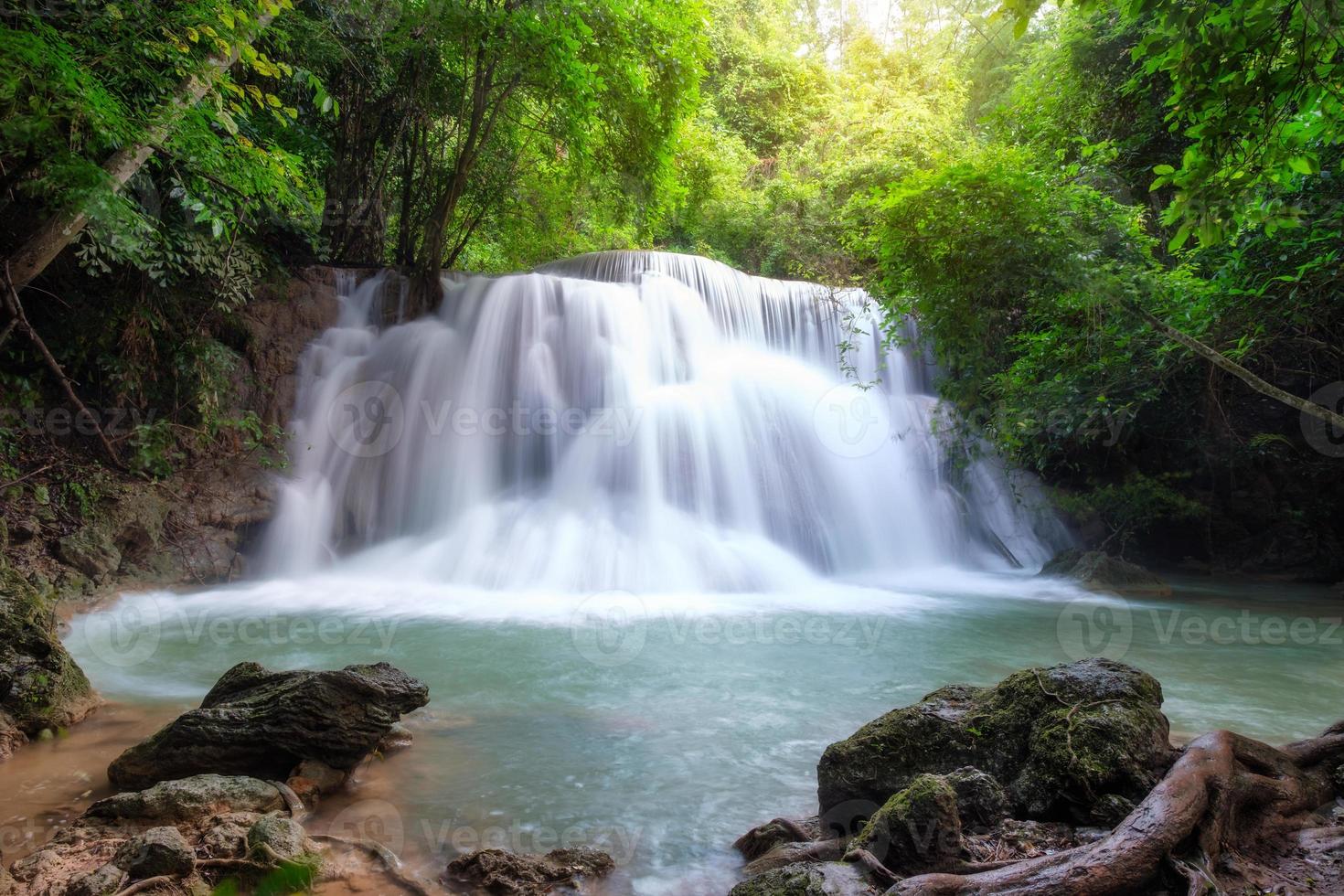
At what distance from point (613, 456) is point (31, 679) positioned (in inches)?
308

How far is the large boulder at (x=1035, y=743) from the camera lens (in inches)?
101

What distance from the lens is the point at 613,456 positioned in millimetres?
11258

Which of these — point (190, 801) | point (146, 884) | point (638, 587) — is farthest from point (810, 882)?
point (638, 587)

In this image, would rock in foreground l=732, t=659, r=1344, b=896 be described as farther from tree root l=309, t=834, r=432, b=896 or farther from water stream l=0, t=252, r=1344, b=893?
tree root l=309, t=834, r=432, b=896

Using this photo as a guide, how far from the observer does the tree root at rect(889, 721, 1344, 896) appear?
6.35 feet

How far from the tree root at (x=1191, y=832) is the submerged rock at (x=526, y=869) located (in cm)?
121

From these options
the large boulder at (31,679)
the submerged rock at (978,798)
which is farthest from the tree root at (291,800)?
the submerged rock at (978,798)

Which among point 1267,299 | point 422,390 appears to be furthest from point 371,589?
point 1267,299

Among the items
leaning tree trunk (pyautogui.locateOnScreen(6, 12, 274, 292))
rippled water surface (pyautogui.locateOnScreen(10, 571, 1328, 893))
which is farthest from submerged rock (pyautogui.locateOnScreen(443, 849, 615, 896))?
leaning tree trunk (pyautogui.locateOnScreen(6, 12, 274, 292))

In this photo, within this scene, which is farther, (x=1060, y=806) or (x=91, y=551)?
(x=91, y=551)

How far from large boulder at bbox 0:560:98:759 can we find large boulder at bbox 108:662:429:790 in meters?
0.82

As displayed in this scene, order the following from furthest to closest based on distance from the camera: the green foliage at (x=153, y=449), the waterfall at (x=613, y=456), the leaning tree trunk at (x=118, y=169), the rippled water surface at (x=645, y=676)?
the waterfall at (x=613, y=456) → the green foliage at (x=153, y=449) → the leaning tree trunk at (x=118, y=169) → the rippled water surface at (x=645, y=676)

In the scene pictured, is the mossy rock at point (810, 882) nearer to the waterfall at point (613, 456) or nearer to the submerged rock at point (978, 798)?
the submerged rock at point (978, 798)

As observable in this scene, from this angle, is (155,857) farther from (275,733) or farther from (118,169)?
(118,169)
